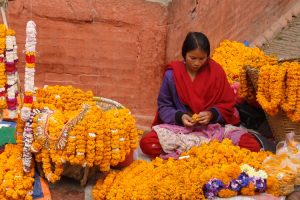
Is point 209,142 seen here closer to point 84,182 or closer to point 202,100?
point 202,100

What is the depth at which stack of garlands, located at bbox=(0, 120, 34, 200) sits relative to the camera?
3231mm

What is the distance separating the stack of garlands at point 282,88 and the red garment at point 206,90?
1.25ft

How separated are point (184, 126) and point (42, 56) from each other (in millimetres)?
2347

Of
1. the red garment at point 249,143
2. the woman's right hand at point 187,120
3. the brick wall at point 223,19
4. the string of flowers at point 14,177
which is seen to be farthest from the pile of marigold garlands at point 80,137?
the brick wall at point 223,19

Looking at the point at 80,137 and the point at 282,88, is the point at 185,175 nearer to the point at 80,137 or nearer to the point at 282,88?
the point at 80,137

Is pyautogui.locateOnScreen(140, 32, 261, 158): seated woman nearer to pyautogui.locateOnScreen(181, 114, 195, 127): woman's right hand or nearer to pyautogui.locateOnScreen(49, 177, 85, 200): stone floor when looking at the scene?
pyautogui.locateOnScreen(181, 114, 195, 127): woman's right hand

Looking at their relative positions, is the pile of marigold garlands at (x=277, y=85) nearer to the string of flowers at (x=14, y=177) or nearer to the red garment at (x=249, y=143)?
the red garment at (x=249, y=143)

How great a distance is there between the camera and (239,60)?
17.5 ft

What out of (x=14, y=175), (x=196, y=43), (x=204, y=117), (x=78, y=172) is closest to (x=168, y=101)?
(x=204, y=117)

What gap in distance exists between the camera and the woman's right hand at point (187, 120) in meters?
4.04

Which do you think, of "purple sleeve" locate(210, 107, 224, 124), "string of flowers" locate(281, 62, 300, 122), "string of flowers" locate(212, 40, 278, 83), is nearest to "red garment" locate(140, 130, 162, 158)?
"purple sleeve" locate(210, 107, 224, 124)

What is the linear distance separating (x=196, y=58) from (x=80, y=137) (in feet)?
4.20

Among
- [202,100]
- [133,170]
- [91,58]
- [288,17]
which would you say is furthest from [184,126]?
[288,17]

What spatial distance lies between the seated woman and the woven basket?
0.18 meters
